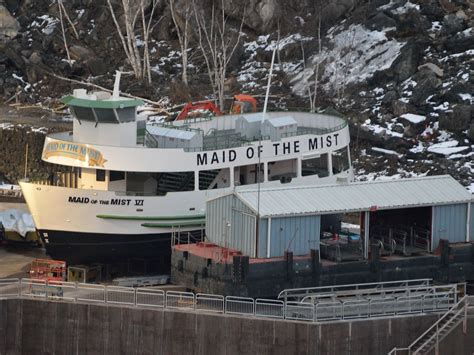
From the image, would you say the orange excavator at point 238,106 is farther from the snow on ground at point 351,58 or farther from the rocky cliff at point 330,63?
the snow on ground at point 351,58

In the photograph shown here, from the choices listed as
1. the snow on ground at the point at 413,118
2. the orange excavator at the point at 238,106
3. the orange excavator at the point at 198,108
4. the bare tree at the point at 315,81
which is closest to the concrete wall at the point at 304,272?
the orange excavator at the point at 198,108

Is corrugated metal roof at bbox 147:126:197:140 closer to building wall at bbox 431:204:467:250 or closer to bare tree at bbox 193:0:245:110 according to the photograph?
building wall at bbox 431:204:467:250

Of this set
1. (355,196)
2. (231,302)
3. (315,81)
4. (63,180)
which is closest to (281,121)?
(355,196)

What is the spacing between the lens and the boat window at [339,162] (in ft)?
219

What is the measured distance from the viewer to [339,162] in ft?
222

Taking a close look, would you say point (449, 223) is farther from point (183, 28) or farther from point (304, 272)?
point (183, 28)

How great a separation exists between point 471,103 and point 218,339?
35605 millimetres

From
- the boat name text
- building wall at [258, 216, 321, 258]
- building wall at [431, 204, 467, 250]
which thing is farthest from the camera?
the boat name text

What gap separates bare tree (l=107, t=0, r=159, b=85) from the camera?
299 feet

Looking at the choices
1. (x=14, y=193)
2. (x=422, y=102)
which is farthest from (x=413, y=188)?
(x=422, y=102)

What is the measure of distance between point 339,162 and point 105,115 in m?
12.0

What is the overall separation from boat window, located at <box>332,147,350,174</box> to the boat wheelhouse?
430cm

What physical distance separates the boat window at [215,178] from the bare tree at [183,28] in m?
29.1

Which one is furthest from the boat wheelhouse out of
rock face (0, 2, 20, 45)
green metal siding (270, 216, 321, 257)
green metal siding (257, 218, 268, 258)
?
rock face (0, 2, 20, 45)
